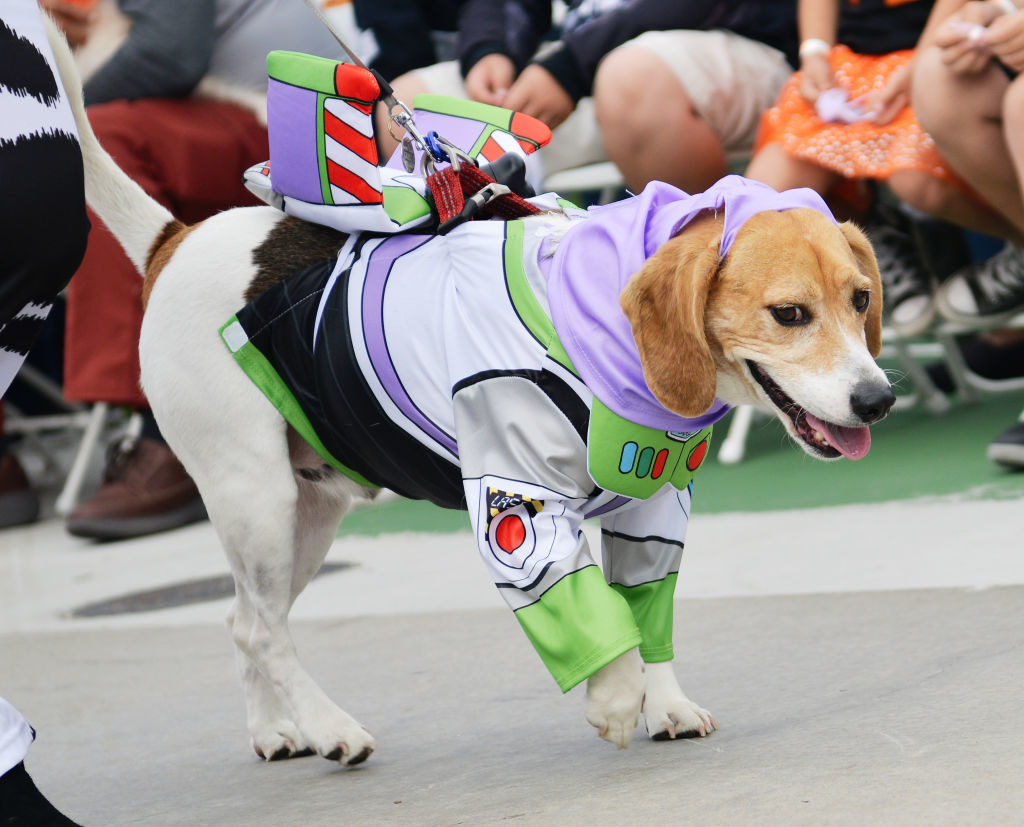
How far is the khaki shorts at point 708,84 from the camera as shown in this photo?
4.44 m

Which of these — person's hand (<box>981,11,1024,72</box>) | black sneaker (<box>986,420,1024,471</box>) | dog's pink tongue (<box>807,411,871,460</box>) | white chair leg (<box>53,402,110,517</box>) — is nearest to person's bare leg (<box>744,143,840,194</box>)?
person's hand (<box>981,11,1024,72</box>)

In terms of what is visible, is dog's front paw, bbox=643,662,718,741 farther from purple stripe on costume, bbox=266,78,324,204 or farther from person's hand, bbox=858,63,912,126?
person's hand, bbox=858,63,912,126

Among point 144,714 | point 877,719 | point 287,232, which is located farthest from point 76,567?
point 877,719

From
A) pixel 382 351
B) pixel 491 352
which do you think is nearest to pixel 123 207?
pixel 382 351

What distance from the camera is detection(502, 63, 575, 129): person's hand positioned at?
4.51m

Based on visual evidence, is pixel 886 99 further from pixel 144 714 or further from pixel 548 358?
pixel 144 714

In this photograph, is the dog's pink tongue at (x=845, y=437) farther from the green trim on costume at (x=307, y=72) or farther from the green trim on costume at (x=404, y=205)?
the green trim on costume at (x=307, y=72)

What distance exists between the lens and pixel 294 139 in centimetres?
244

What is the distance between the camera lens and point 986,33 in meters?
3.73

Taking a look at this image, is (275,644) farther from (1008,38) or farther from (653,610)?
(1008,38)

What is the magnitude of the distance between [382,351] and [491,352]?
0.81ft

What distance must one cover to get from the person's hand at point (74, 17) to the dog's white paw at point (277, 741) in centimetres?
310

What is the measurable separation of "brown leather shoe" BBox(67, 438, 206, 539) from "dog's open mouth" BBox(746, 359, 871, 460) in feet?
10.3

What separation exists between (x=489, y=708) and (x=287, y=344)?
0.77 m
